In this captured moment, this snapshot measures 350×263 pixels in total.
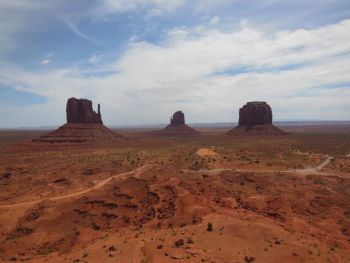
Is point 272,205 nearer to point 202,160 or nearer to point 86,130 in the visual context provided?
point 202,160

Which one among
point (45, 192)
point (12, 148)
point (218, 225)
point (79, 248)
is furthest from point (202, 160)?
point (12, 148)

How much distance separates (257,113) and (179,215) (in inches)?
4194

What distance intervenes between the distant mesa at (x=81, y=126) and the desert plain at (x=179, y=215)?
151ft

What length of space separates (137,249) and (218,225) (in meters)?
6.77

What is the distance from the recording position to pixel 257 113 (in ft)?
422

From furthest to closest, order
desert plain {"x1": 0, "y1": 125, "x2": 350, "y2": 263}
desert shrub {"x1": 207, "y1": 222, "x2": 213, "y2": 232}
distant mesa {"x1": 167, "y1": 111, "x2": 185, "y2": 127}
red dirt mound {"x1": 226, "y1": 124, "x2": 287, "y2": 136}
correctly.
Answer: distant mesa {"x1": 167, "y1": 111, "x2": 185, "y2": 127} < red dirt mound {"x1": 226, "y1": 124, "x2": 287, "y2": 136} < desert shrub {"x1": 207, "y1": 222, "x2": 213, "y2": 232} < desert plain {"x1": 0, "y1": 125, "x2": 350, "y2": 263}

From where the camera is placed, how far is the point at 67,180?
42875mm

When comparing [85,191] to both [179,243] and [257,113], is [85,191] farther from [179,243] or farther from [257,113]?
[257,113]

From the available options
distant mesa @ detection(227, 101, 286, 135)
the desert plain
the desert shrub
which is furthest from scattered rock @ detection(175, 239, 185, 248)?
distant mesa @ detection(227, 101, 286, 135)

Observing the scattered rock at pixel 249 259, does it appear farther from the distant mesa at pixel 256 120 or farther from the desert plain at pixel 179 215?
the distant mesa at pixel 256 120

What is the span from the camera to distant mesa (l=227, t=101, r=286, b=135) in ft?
409

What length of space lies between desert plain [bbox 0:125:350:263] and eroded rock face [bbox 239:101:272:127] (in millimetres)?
80733

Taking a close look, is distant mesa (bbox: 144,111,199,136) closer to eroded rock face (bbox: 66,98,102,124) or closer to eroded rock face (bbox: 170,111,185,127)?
eroded rock face (bbox: 170,111,185,127)

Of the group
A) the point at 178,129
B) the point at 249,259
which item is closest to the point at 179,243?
the point at 249,259
